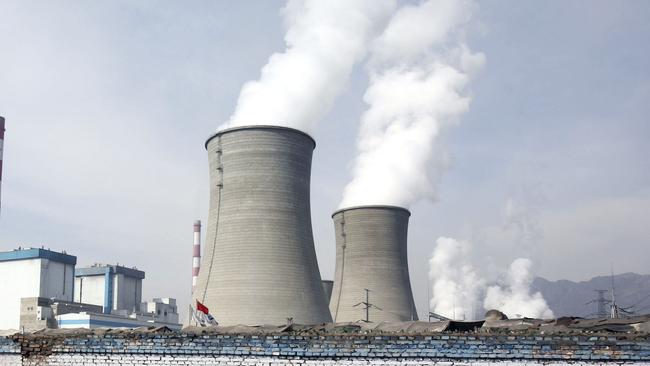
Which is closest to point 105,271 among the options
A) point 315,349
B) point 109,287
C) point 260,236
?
point 109,287

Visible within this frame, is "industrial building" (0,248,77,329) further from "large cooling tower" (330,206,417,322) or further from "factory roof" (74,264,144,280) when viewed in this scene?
"large cooling tower" (330,206,417,322)

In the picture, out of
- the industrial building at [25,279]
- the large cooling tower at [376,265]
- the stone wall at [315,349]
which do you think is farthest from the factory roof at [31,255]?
the stone wall at [315,349]

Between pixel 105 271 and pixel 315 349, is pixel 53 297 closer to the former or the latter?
pixel 105 271

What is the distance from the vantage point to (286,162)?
20.6 m

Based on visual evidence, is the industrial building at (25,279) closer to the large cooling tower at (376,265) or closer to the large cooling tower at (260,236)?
the large cooling tower at (376,265)

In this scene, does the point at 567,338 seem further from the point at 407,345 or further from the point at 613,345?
the point at 407,345

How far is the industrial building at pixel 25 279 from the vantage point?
132 feet

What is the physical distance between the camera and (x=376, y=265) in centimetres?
2781

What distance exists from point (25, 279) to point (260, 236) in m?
25.5

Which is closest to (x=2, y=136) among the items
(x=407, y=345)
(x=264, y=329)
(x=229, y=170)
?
(x=229, y=170)

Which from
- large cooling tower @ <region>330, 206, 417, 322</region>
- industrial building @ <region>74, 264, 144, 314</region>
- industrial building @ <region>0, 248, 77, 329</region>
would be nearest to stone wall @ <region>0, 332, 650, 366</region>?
large cooling tower @ <region>330, 206, 417, 322</region>

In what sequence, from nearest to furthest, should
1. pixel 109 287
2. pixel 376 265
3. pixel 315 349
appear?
pixel 315 349 → pixel 376 265 → pixel 109 287

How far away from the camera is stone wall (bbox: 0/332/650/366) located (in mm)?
6969

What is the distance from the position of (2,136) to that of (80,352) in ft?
95.0
